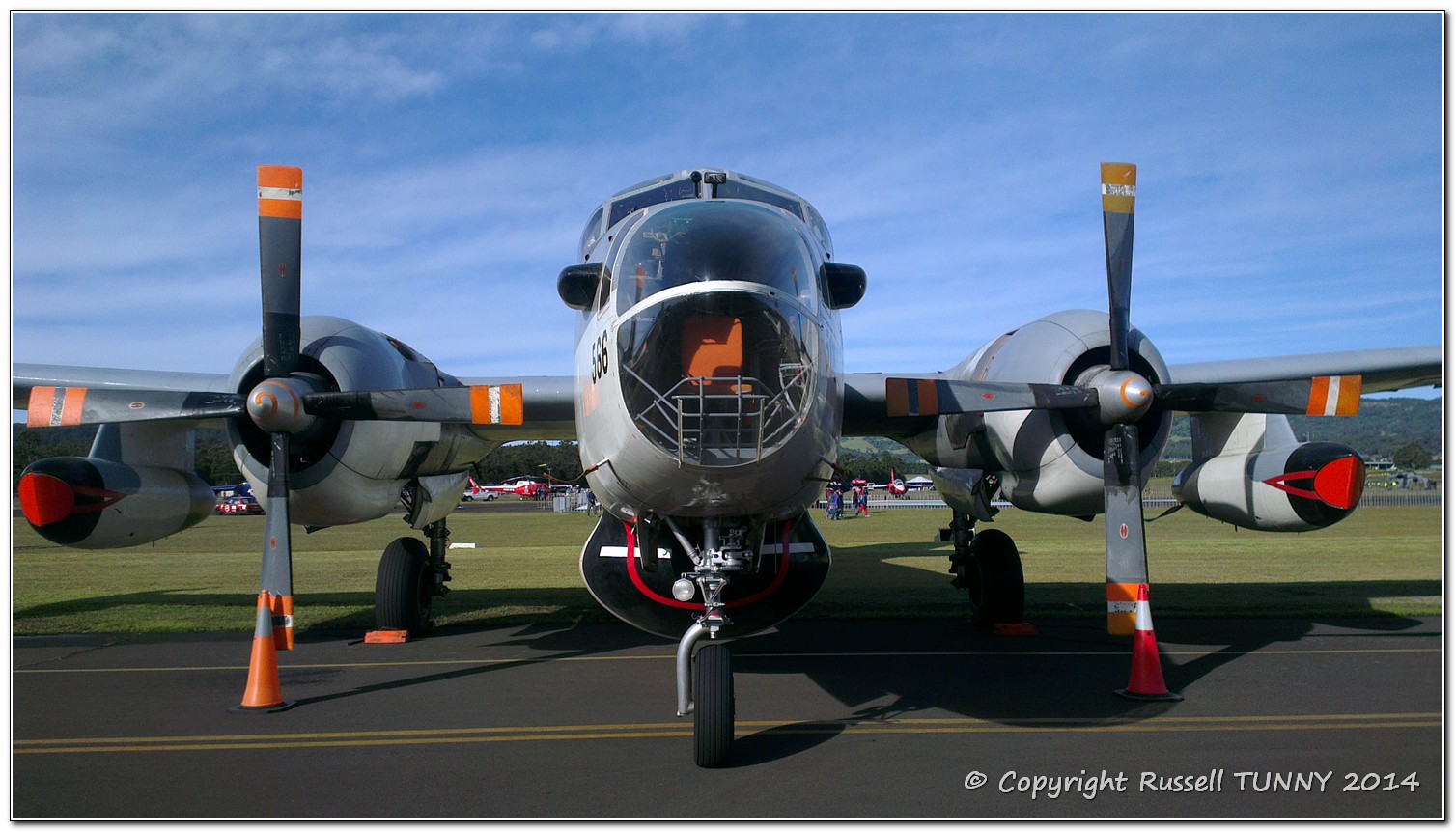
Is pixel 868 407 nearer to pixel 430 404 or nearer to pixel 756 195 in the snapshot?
pixel 756 195

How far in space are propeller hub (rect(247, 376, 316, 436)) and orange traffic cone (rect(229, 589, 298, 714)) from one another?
155cm

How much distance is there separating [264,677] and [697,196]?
5.03 meters

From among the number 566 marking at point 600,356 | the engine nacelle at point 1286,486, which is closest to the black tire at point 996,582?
the engine nacelle at point 1286,486

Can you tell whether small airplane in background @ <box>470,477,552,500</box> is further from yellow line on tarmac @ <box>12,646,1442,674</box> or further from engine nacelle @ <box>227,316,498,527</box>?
yellow line on tarmac @ <box>12,646,1442,674</box>

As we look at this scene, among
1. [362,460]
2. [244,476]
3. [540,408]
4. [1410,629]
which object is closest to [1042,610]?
[1410,629]

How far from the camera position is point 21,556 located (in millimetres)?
24141

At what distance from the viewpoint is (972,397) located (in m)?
7.91

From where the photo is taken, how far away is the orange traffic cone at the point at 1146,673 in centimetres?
749

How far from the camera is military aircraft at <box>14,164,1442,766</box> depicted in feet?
18.0

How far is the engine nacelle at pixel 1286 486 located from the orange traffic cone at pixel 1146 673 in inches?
88.2

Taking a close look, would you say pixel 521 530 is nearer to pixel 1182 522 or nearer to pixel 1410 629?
pixel 1182 522

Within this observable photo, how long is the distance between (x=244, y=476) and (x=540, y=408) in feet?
9.67

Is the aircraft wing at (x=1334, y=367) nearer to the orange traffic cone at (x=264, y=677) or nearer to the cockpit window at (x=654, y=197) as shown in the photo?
the cockpit window at (x=654, y=197)

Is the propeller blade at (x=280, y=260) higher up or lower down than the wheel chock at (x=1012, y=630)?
higher up
